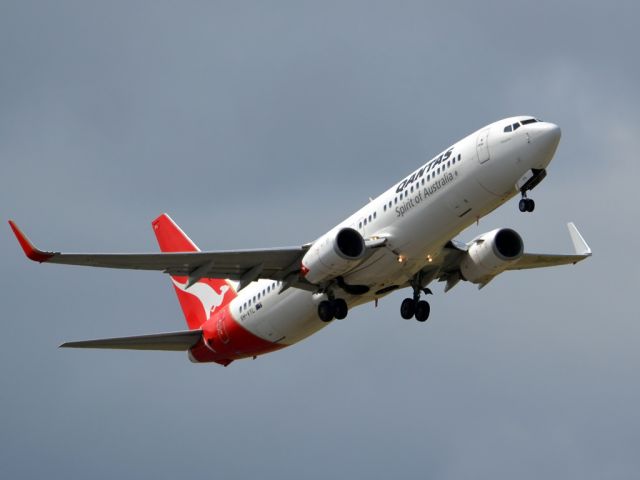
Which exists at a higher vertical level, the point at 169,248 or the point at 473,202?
the point at 169,248

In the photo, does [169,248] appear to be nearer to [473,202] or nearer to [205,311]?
[205,311]

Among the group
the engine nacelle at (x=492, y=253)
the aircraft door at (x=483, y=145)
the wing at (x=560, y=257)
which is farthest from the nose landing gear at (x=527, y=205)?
the wing at (x=560, y=257)

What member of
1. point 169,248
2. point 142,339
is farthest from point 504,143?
point 169,248

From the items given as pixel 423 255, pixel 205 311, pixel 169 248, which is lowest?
pixel 423 255

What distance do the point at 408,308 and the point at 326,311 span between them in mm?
4218

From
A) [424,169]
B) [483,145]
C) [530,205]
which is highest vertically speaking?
[424,169]

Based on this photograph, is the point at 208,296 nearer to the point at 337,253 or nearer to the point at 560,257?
the point at 337,253

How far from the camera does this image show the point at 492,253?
166 ft

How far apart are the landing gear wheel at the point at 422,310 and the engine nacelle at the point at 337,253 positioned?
560 centimetres

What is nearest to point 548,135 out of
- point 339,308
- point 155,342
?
point 339,308

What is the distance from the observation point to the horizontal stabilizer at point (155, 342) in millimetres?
51812

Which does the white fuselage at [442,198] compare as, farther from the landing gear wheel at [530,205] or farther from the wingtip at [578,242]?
the wingtip at [578,242]

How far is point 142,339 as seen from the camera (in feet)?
176

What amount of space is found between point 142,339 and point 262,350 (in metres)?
4.58
